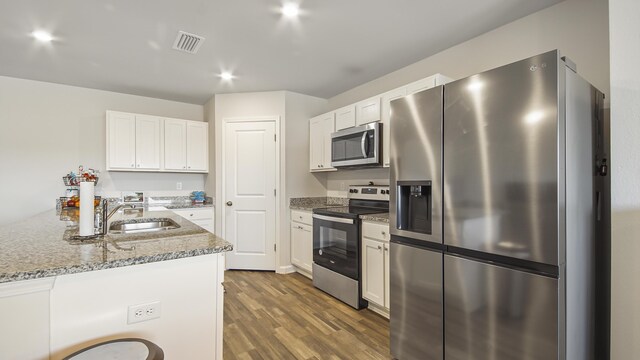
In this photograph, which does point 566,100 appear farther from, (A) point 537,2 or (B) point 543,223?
(A) point 537,2

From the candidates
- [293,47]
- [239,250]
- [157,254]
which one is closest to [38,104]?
[239,250]

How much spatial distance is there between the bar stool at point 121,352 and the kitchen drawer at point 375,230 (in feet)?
6.18

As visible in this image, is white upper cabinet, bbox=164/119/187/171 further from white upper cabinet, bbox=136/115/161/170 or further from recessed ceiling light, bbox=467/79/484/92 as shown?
recessed ceiling light, bbox=467/79/484/92

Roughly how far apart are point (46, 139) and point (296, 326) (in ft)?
12.6

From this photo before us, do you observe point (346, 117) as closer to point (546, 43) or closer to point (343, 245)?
point (343, 245)

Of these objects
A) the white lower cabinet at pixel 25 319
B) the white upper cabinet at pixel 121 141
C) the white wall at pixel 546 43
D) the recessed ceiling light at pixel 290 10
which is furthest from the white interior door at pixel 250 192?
the white lower cabinet at pixel 25 319

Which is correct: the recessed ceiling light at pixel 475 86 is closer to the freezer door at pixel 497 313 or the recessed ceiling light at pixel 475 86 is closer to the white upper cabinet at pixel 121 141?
the freezer door at pixel 497 313

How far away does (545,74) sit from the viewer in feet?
4.41

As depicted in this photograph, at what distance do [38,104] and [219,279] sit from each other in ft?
13.0

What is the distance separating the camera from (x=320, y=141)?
3891 millimetres

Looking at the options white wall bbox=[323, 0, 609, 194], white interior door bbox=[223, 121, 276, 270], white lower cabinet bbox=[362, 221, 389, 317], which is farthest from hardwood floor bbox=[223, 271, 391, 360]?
white wall bbox=[323, 0, 609, 194]

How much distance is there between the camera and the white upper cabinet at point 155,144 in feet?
12.7

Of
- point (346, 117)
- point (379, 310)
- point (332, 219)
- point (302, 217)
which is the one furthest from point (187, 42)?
point (379, 310)

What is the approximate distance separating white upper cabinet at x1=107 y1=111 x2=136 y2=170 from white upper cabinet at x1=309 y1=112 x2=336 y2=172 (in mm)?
2378
